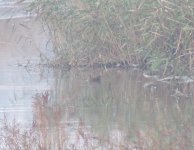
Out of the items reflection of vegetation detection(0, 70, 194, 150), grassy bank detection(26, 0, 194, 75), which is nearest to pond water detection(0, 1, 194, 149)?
reflection of vegetation detection(0, 70, 194, 150)

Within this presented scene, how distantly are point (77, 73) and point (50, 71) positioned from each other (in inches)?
21.6

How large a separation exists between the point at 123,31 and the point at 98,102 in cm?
245

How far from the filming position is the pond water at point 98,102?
875cm

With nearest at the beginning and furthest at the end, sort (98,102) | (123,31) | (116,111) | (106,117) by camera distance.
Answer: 1. (106,117)
2. (116,111)
3. (98,102)
4. (123,31)

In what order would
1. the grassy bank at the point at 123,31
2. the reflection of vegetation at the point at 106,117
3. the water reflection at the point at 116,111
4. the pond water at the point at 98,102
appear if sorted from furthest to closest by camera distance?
the grassy bank at the point at 123,31, the pond water at the point at 98,102, the water reflection at the point at 116,111, the reflection of vegetation at the point at 106,117

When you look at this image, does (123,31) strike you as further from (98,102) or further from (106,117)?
(106,117)

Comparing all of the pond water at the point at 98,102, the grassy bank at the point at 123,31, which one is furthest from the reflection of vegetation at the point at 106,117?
the grassy bank at the point at 123,31

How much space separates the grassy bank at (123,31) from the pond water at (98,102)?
9.3 inches

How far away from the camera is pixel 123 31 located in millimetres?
13641

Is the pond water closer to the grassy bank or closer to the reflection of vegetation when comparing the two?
the reflection of vegetation

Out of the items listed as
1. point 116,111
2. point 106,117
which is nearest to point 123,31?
point 116,111

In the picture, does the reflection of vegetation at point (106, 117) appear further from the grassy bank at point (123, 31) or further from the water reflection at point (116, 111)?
the grassy bank at point (123, 31)

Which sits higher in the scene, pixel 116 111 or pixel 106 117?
pixel 106 117

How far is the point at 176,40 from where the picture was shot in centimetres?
1227
